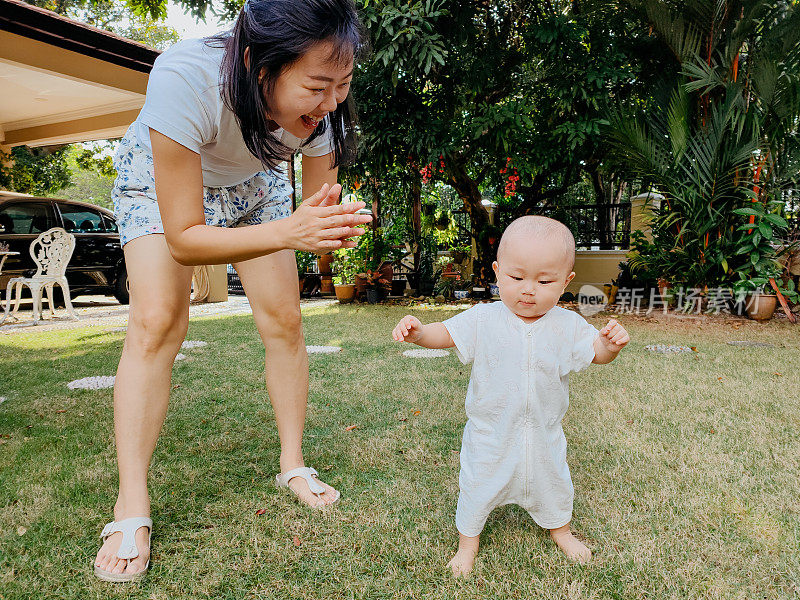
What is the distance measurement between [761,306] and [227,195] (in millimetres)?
5922

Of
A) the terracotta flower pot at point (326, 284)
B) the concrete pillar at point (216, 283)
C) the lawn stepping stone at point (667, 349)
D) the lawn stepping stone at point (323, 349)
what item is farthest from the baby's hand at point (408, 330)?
the terracotta flower pot at point (326, 284)

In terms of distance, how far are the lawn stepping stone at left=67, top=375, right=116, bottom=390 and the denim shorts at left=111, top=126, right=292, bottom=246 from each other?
1978 mm

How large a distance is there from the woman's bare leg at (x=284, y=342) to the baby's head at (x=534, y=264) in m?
0.72

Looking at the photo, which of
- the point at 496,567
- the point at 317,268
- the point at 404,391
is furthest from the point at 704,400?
the point at 317,268

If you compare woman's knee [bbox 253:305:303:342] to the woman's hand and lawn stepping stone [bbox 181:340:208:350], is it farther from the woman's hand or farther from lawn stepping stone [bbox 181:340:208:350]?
lawn stepping stone [bbox 181:340:208:350]

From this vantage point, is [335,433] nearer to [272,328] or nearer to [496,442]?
[272,328]

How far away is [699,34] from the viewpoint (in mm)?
5918

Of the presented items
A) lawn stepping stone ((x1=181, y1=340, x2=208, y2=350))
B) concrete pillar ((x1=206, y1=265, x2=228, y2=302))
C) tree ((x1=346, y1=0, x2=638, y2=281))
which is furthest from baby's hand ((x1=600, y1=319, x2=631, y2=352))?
concrete pillar ((x1=206, y1=265, x2=228, y2=302))

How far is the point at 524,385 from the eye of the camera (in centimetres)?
143

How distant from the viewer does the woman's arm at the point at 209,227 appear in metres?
1.15

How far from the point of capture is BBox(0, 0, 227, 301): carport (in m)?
4.42

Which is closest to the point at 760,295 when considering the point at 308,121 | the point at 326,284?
the point at 308,121

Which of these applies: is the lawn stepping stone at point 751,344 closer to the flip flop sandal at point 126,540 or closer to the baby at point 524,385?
the baby at point 524,385

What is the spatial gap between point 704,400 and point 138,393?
268 cm
